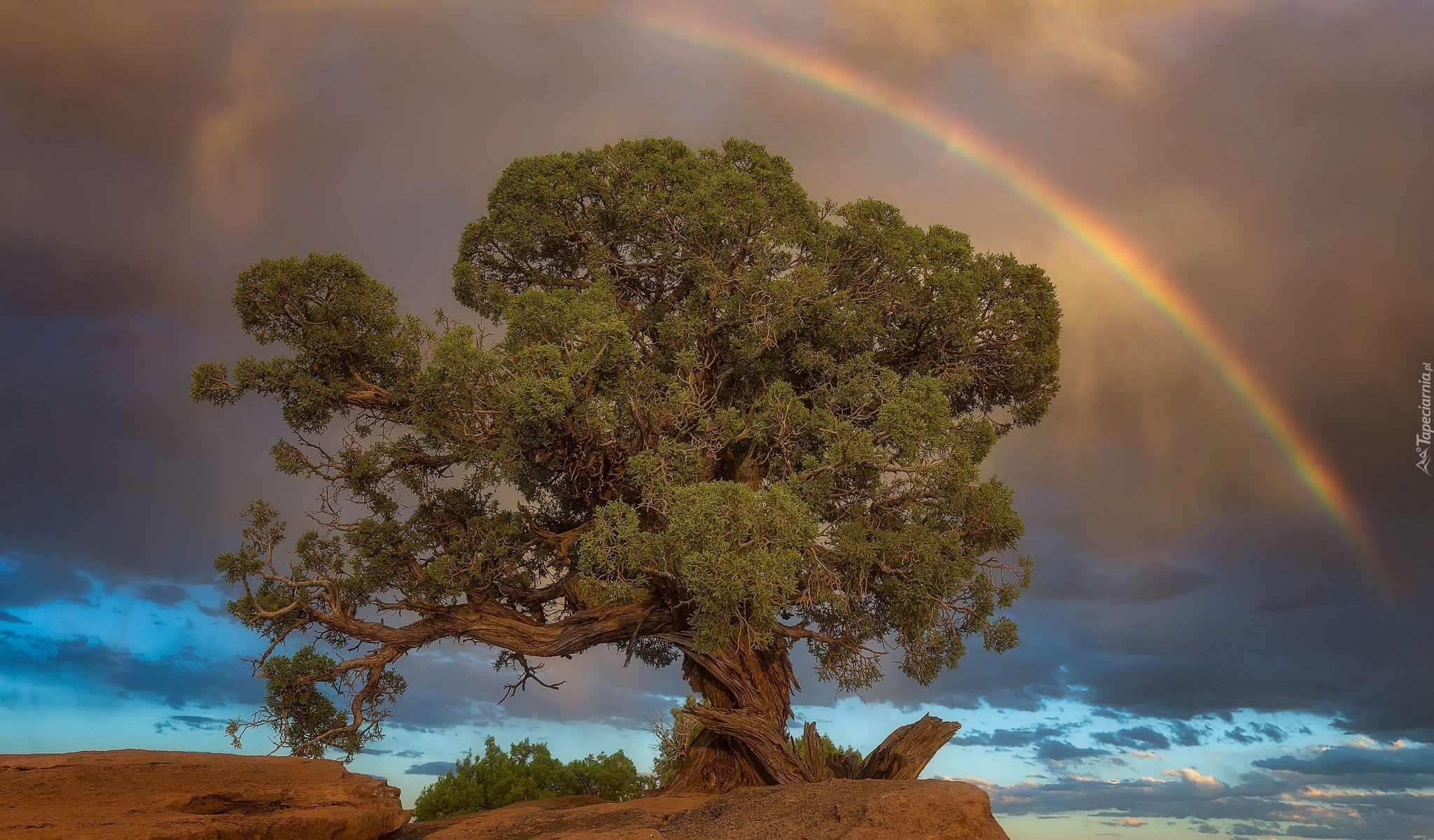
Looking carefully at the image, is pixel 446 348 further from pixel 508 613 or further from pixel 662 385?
pixel 508 613

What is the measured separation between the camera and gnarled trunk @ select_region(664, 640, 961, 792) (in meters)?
19.0

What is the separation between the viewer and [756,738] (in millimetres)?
19031

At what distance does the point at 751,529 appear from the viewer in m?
16.1

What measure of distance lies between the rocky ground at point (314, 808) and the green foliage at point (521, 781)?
9812 mm

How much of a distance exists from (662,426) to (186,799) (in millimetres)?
9347

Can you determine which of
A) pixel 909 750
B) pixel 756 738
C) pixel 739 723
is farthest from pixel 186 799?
pixel 909 750

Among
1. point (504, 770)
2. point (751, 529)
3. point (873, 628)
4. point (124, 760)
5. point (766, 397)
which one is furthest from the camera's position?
point (504, 770)

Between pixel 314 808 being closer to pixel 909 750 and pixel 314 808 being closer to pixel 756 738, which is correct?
pixel 756 738

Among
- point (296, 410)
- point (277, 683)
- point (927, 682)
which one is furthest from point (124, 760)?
point (927, 682)

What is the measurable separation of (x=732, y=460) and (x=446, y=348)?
256 inches

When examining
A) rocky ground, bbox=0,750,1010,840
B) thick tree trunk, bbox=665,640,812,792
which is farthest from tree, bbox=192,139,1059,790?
rocky ground, bbox=0,750,1010,840

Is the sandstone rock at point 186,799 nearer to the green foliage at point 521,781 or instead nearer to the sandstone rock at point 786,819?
the sandstone rock at point 786,819

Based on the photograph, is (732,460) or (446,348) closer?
(446,348)

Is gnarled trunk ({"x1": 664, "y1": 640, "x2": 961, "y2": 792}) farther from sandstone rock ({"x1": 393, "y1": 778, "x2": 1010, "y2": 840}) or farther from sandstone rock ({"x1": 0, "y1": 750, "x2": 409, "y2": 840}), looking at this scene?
sandstone rock ({"x1": 0, "y1": 750, "x2": 409, "y2": 840})
